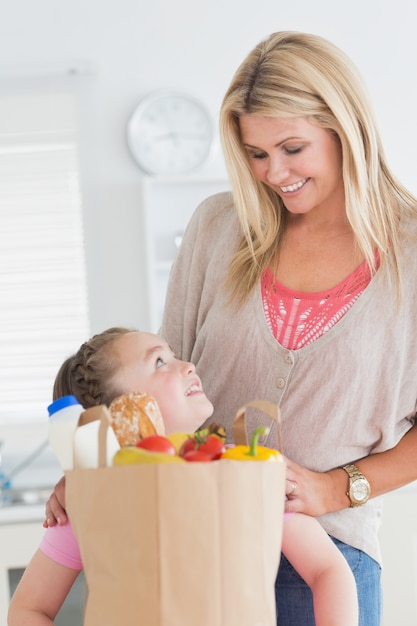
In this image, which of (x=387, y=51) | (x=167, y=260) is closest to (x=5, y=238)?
(x=167, y=260)

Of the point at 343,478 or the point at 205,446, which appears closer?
the point at 205,446

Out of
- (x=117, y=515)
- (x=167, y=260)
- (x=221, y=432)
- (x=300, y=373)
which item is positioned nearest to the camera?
(x=117, y=515)

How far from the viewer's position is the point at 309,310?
1.59 m

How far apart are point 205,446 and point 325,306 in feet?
1.79

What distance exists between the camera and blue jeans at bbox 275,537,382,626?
4.98ft

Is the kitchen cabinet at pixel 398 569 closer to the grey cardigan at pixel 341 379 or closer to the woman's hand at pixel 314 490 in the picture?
the grey cardigan at pixel 341 379

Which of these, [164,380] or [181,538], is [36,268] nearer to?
[164,380]

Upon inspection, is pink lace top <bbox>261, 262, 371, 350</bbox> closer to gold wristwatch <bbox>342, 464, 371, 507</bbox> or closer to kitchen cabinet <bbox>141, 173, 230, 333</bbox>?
gold wristwatch <bbox>342, 464, 371, 507</bbox>

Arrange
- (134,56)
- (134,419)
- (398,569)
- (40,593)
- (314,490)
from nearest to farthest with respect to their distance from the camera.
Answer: (134,419) < (40,593) < (314,490) < (398,569) < (134,56)

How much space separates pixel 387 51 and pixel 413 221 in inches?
101

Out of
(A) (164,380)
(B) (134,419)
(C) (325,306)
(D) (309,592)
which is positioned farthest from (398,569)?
(B) (134,419)

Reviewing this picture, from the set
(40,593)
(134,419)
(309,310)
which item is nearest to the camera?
(134,419)

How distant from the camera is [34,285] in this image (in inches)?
157

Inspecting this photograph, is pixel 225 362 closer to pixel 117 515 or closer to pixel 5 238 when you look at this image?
pixel 117 515
